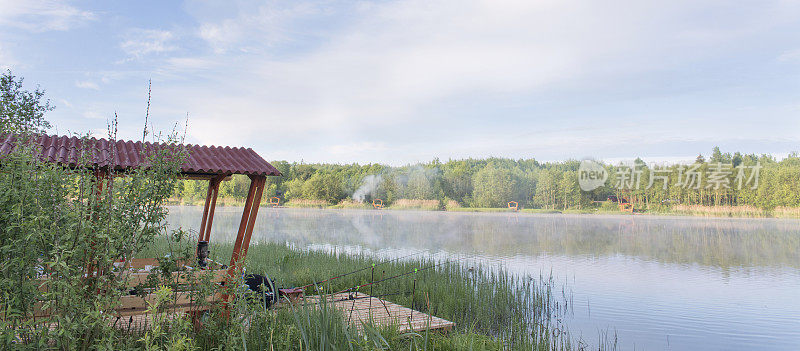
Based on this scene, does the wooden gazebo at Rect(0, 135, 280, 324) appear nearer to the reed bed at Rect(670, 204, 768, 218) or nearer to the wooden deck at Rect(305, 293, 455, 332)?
the wooden deck at Rect(305, 293, 455, 332)

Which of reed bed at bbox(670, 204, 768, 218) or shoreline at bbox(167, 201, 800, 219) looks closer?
shoreline at bbox(167, 201, 800, 219)

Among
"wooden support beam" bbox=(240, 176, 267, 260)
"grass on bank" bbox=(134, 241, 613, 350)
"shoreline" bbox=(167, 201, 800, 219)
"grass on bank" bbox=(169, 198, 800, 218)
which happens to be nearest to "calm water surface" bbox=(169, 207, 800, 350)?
"grass on bank" bbox=(134, 241, 613, 350)

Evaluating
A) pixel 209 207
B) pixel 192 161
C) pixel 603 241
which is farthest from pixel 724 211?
pixel 192 161

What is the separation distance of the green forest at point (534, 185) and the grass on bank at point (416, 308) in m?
30.9

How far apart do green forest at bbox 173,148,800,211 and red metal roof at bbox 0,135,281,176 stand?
34.8 metres

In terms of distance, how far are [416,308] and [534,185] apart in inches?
1807

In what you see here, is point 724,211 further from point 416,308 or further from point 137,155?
point 137,155

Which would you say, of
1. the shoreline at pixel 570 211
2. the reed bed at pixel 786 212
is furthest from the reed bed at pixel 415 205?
the reed bed at pixel 786 212

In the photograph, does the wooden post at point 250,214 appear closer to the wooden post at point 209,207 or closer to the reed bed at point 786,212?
the wooden post at point 209,207

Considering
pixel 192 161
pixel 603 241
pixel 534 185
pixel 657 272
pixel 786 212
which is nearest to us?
pixel 192 161

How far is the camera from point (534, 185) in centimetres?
5166

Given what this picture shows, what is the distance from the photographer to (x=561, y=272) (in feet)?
42.1

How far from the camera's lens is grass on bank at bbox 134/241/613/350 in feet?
11.9

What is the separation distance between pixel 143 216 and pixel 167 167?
40cm
